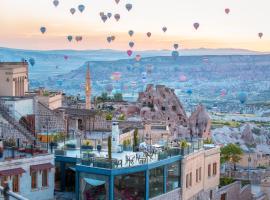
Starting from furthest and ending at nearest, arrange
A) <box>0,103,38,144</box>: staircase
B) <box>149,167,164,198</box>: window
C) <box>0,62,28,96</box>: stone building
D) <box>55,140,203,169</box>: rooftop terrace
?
<box>0,62,28,96</box>: stone building < <box>0,103,38,144</box>: staircase < <box>149,167,164,198</box>: window < <box>55,140,203,169</box>: rooftop terrace

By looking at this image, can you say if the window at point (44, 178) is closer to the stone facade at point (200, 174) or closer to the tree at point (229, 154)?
the stone facade at point (200, 174)

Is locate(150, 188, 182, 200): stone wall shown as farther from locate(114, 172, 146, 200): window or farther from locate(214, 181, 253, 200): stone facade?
locate(214, 181, 253, 200): stone facade

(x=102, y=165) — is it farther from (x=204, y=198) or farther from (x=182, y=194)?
(x=204, y=198)

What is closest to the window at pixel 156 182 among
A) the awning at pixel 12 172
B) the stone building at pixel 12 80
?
the awning at pixel 12 172

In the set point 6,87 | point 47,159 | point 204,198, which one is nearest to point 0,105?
point 6,87

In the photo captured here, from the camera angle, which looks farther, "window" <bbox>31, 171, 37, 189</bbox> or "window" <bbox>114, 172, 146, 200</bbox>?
"window" <bbox>31, 171, 37, 189</bbox>

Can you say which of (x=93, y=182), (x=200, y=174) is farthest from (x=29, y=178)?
(x=200, y=174)

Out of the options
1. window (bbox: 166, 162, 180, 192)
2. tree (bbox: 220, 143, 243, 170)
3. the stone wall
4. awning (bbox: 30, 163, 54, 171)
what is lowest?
tree (bbox: 220, 143, 243, 170)

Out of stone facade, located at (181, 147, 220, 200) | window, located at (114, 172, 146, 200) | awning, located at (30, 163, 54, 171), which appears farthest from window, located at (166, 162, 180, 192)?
awning, located at (30, 163, 54, 171)
